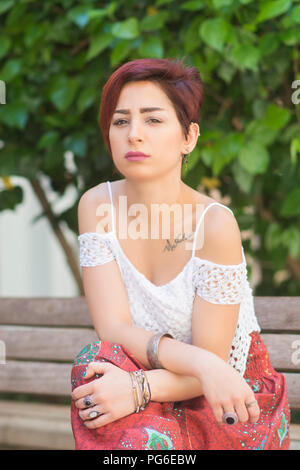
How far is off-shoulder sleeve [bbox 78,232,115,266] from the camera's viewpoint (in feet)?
5.31

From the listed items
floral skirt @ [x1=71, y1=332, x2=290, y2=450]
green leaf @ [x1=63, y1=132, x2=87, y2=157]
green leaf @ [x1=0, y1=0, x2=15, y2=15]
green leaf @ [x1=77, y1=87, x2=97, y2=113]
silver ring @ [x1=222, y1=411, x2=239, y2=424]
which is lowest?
floral skirt @ [x1=71, y1=332, x2=290, y2=450]

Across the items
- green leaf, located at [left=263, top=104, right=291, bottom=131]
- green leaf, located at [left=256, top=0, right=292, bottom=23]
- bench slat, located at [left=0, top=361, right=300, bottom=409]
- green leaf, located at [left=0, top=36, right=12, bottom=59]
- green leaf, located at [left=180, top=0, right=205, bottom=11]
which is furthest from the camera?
green leaf, located at [left=0, top=36, right=12, bottom=59]

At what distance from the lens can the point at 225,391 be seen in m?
1.35

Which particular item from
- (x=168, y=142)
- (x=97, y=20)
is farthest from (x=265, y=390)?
(x=97, y=20)

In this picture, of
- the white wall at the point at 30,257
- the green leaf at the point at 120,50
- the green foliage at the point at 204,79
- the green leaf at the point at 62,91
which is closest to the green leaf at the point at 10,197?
the green foliage at the point at 204,79

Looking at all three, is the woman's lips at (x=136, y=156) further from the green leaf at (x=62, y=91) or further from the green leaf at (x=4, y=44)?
the green leaf at (x=4, y=44)

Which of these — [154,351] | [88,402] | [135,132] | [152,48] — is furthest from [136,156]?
[152,48]

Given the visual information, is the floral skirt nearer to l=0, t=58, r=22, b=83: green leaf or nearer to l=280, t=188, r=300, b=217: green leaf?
l=280, t=188, r=300, b=217: green leaf

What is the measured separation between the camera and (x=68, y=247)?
289 centimetres

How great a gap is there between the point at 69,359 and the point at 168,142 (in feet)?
3.53

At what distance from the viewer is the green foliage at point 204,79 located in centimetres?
213

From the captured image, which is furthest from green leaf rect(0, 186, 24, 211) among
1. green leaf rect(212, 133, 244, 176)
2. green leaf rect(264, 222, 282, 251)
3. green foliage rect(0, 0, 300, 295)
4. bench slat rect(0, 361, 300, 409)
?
green leaf rect(264, 222, 282, 251)

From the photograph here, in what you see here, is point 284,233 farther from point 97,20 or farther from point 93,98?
point 97,20

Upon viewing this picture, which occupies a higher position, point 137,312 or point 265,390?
point 137,312
